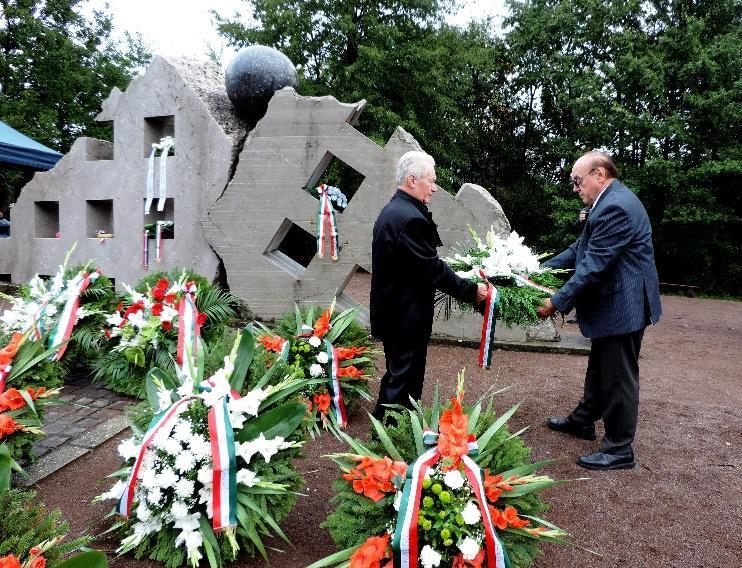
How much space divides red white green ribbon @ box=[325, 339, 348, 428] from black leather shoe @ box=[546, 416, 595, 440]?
1535mm

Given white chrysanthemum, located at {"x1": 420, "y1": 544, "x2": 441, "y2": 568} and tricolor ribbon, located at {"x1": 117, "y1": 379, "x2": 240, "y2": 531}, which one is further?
tricolor ribbon, located at {"x1": 117, "y1": 379, "x2": 240, "y2": 531}

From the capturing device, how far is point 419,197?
3.38 meters

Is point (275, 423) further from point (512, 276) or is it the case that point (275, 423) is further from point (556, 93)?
point (556, 93)

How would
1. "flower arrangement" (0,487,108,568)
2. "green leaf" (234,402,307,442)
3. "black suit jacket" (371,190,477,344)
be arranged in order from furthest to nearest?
"black suit jacket" (371,190,477,344) < "green leaf" (234,402,307,442) < "flower arrangement" (0,487,108,568)

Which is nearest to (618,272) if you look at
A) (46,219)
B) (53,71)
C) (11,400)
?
(11,400)

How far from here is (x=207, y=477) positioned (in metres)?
2.27

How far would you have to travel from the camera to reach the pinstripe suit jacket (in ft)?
10.9

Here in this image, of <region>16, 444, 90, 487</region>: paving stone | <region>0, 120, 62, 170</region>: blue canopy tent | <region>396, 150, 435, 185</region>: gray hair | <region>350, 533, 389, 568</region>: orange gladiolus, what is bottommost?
<region>16, 444, 90, 487</region>: paving stone

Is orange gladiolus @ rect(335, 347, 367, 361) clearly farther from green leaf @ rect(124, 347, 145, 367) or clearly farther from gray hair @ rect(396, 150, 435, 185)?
green leaf @ rect(124, 347, 145, 367)

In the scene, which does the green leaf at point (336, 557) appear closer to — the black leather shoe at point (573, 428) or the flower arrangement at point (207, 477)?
the flower arrangement at point (207, 477)

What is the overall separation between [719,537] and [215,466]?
2425 mm

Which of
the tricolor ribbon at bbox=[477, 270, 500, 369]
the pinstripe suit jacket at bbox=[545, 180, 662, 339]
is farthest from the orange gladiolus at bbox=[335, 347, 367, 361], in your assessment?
the pinstripe suit jacket at bbox=[545, 180, 662, 339]

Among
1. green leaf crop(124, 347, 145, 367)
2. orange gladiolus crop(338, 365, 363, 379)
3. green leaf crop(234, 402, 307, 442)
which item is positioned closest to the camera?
green leaf crop(234, 402, 307, 442)

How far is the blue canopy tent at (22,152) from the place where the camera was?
1027 centimetres
